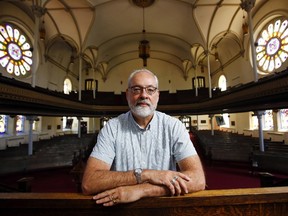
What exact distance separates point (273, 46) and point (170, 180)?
644 inches

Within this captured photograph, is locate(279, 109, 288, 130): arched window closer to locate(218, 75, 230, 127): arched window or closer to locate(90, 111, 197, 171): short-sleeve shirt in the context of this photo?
locate(218, 75, 230, 127): arched window

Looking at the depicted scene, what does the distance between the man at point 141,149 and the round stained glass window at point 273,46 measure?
14582 millimetres

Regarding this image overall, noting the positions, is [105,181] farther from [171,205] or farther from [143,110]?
[143,110]

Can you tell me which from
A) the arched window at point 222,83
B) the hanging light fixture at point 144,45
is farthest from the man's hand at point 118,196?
the arched window at point 222,83

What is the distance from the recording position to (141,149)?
2.07 meters

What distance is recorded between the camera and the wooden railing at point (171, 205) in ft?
4.76

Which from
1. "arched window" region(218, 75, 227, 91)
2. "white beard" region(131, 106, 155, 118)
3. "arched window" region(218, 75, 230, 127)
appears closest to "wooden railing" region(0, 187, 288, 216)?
"white beard" region(131, 106, 155, 118)

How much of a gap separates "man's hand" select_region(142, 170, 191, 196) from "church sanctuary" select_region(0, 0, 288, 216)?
75 mm

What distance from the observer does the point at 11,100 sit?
6863 mm

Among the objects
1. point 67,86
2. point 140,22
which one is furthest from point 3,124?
point 140,22

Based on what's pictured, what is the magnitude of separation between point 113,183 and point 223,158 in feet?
A: 28.6

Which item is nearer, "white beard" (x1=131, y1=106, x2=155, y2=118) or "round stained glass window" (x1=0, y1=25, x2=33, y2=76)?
"white beard" (x1=131, y1=106, x2=155, y2=118)

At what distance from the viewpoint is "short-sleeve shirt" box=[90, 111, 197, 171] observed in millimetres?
1991

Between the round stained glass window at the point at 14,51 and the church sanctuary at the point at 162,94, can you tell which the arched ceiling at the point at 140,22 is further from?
the round stained glass window at the point at 14,51
